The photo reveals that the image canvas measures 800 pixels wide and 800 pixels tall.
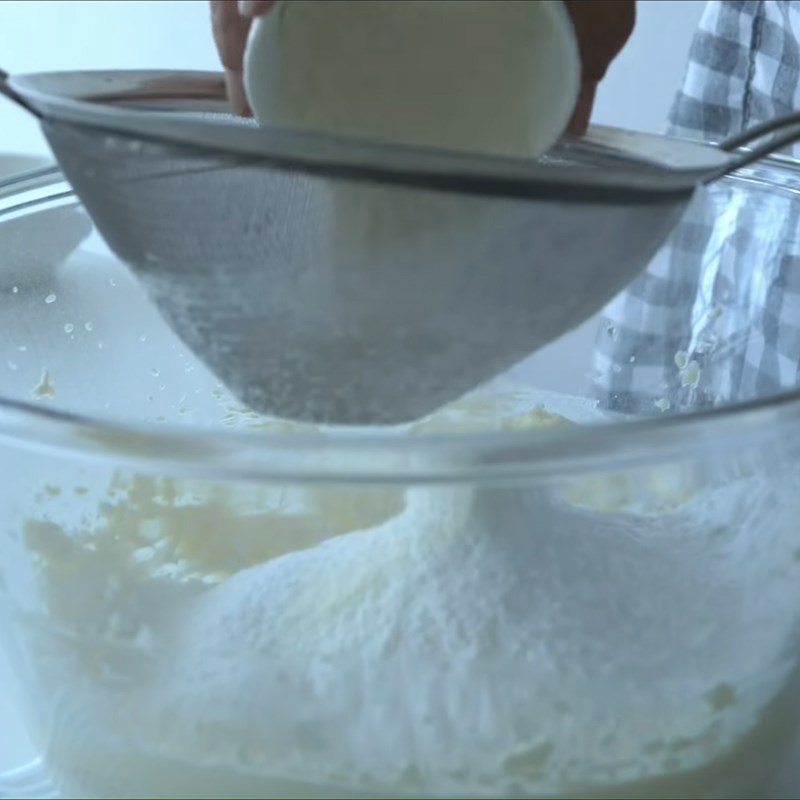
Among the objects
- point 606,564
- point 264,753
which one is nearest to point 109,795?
point 264,753

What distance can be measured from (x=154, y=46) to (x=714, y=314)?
87cm

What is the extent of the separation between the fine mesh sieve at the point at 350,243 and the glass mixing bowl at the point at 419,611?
0.20 ft

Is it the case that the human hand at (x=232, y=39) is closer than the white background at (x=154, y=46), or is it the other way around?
the human hand at (x=232, y=39)

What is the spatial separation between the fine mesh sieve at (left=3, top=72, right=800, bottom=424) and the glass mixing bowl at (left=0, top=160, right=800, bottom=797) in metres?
0.06

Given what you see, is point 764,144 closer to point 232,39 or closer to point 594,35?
point 594,35

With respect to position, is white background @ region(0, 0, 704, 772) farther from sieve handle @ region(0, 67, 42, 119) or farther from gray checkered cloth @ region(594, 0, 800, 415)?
sieve handle @ region(0, 67, 42, 119)

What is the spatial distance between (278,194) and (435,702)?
0.60 feet

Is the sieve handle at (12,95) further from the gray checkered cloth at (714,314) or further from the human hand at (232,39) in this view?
the gray checkered cloth at (714,314)

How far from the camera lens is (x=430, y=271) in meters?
0.42

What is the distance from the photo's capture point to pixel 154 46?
4.33 feet

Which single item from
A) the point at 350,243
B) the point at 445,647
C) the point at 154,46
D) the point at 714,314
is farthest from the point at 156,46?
the point at 445,647

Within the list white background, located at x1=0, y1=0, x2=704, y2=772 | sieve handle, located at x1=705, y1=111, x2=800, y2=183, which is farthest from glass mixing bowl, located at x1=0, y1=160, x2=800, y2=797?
white background, located at x1=0, y1=0, x2=704, y2=772

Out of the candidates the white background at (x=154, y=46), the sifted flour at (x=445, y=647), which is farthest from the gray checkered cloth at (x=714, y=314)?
the white background at (x=154, y=46)

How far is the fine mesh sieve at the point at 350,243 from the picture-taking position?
398mm
